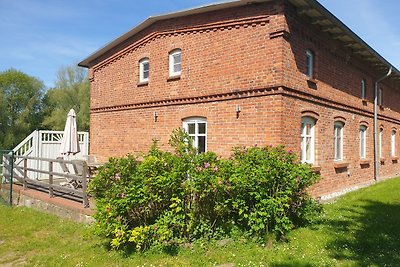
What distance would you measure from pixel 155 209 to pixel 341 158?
8.31 meters

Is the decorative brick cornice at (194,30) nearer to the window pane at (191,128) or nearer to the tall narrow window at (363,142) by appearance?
the window pane at (191,128)

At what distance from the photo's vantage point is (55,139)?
1562 cm

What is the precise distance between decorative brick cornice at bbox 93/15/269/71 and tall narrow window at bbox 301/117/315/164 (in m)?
3.18

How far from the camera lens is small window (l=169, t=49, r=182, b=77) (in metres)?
11.2

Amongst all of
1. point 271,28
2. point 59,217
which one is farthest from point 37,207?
point 271,28

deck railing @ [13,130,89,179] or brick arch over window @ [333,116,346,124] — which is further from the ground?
brick arch over window @ [333,116,346,124]

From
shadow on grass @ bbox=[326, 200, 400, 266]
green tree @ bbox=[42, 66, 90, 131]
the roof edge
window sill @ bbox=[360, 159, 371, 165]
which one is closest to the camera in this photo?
shadow on grass @ bbox=[326, 200, 400, 266]

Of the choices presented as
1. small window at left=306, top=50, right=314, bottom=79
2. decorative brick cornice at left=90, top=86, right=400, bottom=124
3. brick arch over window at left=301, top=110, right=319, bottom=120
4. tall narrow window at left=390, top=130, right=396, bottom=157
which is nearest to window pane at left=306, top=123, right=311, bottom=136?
brick arch over window at left=301, top=110, right=319, bottom=120

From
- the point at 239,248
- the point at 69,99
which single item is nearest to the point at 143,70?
the point at 239,248

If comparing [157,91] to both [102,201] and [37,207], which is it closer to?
[37,207]

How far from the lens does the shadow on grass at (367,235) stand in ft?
18.4

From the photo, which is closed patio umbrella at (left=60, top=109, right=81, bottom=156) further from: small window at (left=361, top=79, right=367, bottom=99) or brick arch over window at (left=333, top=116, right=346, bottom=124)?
small window at (left=361, top=79, right=367, bottom=99)

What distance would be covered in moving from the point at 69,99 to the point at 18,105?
323 inches

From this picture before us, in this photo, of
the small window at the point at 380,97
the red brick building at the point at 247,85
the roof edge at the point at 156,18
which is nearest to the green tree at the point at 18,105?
the roof edge at the point at 156,18
